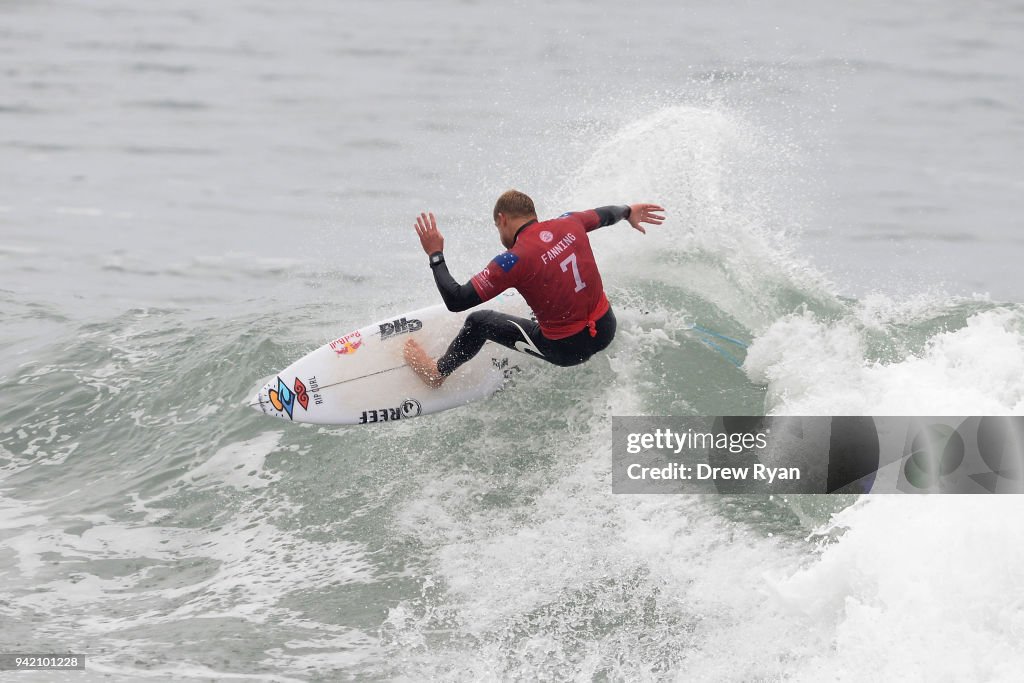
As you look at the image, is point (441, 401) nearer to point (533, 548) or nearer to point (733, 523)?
point (533, 548)

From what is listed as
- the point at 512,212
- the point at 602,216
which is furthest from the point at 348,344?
the point at 602,216

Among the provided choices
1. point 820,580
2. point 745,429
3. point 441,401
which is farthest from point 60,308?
point 820,580

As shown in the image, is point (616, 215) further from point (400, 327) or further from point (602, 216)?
point (400, 327)

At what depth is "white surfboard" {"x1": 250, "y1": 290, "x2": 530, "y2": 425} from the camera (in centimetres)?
888

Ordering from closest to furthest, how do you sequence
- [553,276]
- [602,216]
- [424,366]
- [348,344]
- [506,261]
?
[506,261], [553,276], [602,216], [424,366], [348,344]

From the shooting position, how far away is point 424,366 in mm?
8836

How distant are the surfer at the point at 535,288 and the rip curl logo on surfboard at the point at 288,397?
889mm

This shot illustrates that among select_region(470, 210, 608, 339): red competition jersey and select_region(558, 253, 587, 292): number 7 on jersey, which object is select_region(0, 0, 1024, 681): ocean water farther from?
select_region(558, 253, 587, 292): number 7 on jersey

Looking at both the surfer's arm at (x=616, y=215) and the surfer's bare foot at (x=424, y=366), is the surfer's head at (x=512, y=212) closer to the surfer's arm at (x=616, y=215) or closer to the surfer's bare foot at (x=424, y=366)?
the surfer's arm at (x=616, y=215)

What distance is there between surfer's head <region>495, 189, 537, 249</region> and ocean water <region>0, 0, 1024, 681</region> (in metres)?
1.43

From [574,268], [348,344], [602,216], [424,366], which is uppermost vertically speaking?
[602,216]

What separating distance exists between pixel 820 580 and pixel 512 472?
8.57 feet

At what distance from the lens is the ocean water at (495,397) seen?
6418mm

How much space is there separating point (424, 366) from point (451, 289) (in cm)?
143
